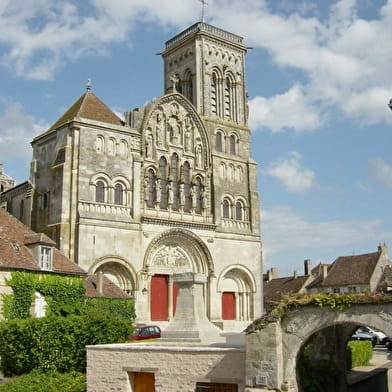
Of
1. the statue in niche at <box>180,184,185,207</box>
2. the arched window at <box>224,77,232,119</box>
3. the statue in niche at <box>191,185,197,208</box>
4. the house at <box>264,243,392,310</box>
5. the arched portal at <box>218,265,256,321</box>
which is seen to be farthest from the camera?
the house at <box>264,243,392,310</box>

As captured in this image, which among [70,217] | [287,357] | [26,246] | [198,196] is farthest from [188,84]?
[287,357]

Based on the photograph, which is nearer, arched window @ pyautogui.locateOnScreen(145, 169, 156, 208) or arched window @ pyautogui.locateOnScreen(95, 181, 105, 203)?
arched window @ pyautogui.locateOnScreen(95, 181, 105, 203)

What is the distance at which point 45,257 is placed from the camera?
86.1ft

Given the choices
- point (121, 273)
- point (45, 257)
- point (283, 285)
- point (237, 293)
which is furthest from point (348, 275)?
point (45, 257)

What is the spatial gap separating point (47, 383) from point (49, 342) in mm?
1527

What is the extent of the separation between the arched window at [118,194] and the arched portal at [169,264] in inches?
117

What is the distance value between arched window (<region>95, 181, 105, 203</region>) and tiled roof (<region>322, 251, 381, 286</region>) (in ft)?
88.0

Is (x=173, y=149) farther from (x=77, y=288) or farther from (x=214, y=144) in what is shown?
(x=77, y=288)

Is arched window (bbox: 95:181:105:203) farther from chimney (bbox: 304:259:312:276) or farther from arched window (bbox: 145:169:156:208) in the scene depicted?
chimney (bbox: 304:259:312:276)

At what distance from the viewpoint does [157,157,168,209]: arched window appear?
3591 cm

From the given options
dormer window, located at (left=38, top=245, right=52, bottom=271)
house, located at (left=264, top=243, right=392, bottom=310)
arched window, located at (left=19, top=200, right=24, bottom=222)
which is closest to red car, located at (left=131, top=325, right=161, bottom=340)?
dormer window, located at (left=38, top=245, right=52, bottom=271)

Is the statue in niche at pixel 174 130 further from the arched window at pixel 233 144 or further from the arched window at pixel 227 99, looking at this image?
the arched window at pixel 227 99

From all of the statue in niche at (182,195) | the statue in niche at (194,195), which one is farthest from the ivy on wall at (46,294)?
the statue in niche at (194,195)

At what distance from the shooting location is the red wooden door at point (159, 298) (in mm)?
34562
